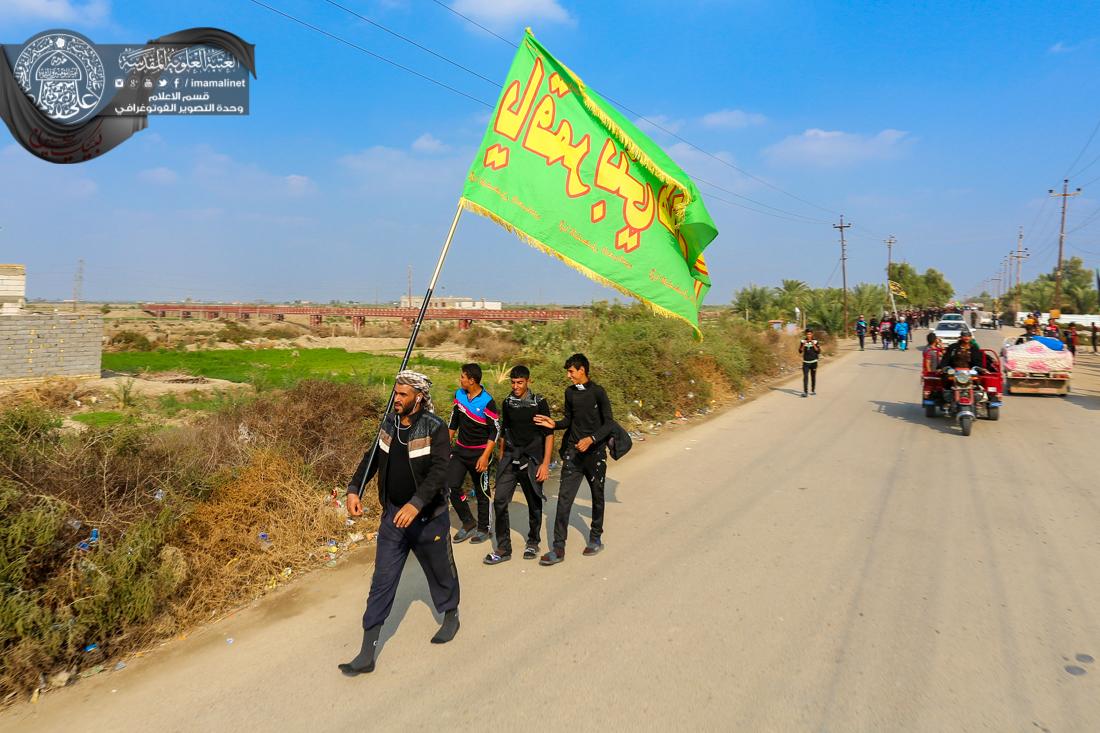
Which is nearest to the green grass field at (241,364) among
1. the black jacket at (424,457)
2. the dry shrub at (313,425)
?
the dry shrub at (313,425)

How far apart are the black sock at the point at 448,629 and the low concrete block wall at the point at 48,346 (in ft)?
62.4

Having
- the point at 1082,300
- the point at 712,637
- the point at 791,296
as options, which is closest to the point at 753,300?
the point at 791,296

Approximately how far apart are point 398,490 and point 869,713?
2.85 m

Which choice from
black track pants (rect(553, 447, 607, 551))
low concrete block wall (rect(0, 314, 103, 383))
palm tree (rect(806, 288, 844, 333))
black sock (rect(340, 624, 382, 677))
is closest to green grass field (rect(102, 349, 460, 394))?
low concrete block wall (rect(0, 314, 103, 383))

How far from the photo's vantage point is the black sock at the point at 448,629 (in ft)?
12.9

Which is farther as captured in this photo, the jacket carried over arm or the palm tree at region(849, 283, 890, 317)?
the palm tree at region(849, 283, 890, 317)

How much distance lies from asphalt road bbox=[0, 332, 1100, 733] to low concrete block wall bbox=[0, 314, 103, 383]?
693 inches

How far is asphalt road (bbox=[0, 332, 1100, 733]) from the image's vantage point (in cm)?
320

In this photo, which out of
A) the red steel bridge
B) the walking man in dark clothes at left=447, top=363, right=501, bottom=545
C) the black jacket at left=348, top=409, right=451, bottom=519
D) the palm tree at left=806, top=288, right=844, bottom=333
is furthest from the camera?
the red steel bridge

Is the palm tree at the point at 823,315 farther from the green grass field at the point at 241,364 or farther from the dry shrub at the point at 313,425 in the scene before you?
the dry shrub at the point at 313,425

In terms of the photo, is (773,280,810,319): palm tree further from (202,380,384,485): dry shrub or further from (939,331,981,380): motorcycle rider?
(202,380,384,485): dry shrub

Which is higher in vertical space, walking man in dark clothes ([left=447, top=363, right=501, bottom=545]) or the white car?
the white car

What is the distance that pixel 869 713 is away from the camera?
3154 mm

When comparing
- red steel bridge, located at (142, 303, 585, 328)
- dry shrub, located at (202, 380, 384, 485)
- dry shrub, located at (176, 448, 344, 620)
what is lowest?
dry shrub, located at (176, 448, 344, 620)
